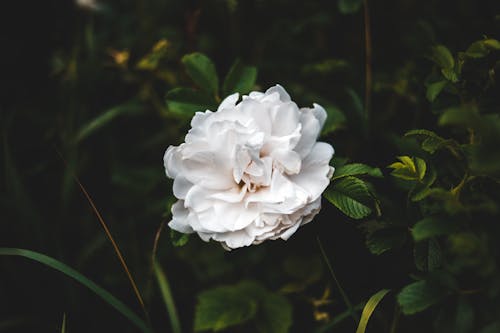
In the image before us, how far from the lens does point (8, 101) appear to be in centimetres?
197

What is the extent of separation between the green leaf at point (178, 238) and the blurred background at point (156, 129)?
0.25 metres

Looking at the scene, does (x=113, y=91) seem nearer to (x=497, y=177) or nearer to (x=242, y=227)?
(x=242, y=227)

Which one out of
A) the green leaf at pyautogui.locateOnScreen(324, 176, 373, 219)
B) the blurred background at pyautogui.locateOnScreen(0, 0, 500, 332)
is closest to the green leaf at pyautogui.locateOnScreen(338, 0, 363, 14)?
the blurred background at pyautogui.locateOnScreen(0, 0, 500, 332)

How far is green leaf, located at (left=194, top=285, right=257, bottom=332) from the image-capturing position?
1.27m

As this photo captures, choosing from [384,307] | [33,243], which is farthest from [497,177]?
[33,243]

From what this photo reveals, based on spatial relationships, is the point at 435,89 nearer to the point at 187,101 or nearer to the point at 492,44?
the point at 492,44

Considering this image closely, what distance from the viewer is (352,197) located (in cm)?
97

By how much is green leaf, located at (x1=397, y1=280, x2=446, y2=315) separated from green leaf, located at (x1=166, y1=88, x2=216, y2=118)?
2.08 ft

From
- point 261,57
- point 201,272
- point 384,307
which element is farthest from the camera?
point 261,57

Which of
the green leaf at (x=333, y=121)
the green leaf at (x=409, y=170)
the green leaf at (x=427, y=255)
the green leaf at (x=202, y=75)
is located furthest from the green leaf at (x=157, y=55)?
the green leaf at (x=427, y=255)

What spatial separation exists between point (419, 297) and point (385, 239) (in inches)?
6.4

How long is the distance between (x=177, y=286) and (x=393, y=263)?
0.84m

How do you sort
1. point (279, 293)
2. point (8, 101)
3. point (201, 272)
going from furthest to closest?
point (8, 101) → point (201, 272) → point (279, 293)

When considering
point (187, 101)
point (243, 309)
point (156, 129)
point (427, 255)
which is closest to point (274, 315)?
point (243, 309)
